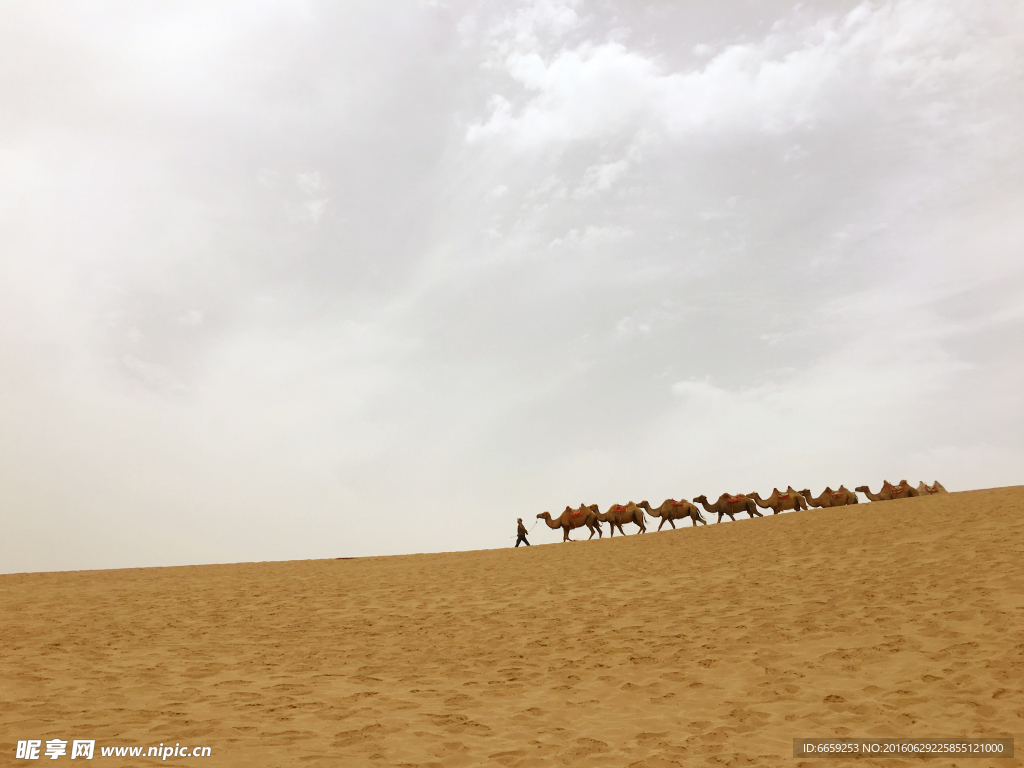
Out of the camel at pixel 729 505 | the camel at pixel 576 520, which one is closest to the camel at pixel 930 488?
the camel at pixel 729 505

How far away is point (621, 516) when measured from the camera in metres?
31.3

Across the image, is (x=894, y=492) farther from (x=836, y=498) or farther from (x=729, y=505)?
(x=729, y=505)

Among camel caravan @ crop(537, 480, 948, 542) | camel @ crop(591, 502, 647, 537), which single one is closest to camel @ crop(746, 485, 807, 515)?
camel caravan @ crop(537, 480, 948, 542)

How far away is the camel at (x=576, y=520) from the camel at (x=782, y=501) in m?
7.62

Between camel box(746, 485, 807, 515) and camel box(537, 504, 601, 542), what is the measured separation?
762 centimetres

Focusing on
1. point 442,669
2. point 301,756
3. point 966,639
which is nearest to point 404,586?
point 442,669

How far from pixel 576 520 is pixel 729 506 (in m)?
7.31

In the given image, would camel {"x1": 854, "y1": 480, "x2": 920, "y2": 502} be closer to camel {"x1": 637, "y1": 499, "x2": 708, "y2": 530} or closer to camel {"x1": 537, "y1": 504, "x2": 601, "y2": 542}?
camel {"x1": 637, "y1": 499, "x2": 708, "y2": 530}

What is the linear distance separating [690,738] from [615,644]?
452cm

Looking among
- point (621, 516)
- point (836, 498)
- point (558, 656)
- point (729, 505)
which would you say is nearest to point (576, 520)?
point (621, 516)

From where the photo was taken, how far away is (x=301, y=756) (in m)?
7.31

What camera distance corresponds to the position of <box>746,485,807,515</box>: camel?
3103 centimetres

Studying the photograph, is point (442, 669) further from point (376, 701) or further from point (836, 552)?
point (836, 552)

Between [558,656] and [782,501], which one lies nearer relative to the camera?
[558,656]
